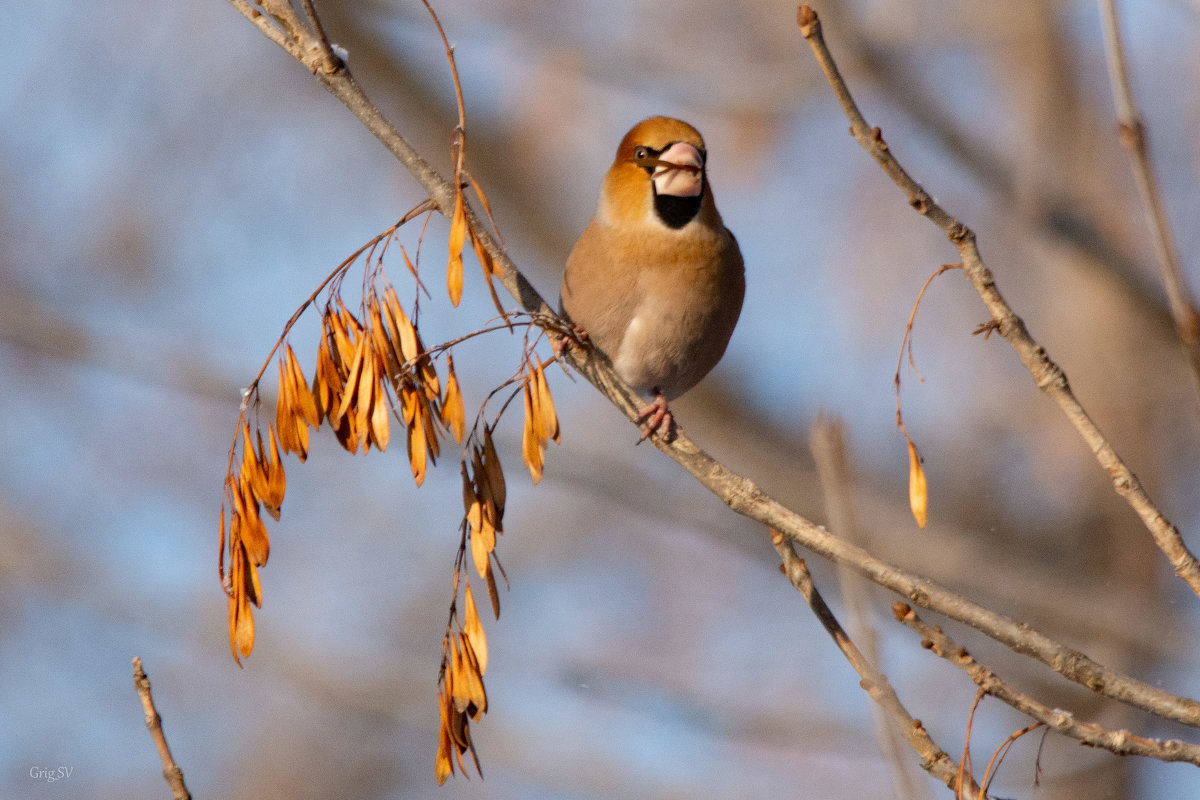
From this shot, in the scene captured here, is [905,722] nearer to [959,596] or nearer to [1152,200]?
[959,596]

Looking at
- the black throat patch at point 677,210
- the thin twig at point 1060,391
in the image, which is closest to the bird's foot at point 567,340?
the thin twig at point 1060,391

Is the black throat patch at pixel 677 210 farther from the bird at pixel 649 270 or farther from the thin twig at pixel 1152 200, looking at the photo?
the thin twig at pixel 1152 200

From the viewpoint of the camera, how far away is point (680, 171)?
3.17 m

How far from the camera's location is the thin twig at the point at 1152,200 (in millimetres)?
1188

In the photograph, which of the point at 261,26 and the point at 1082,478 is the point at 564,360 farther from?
the point at 1082,478

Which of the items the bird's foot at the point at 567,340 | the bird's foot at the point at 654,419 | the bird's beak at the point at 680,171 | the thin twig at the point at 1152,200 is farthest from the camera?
the bird's beak at the point at 680,171

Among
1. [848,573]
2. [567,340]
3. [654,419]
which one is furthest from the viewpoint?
[654,419]

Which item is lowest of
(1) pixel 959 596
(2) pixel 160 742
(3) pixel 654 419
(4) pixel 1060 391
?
(2) pixel 160 742

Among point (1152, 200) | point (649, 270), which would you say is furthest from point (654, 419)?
point (1152, 200)

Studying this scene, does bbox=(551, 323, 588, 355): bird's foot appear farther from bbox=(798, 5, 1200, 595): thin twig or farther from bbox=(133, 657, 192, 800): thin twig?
bbox=(133, 657, 192, 800): thin twig

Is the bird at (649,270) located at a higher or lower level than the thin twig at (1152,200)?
higher

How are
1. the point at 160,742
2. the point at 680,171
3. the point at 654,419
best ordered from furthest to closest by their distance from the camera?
1. the point at 680,171
2. the point at 654,419
3. the point at 160,742

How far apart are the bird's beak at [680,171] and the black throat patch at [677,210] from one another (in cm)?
5

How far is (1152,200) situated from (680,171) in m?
2.04
